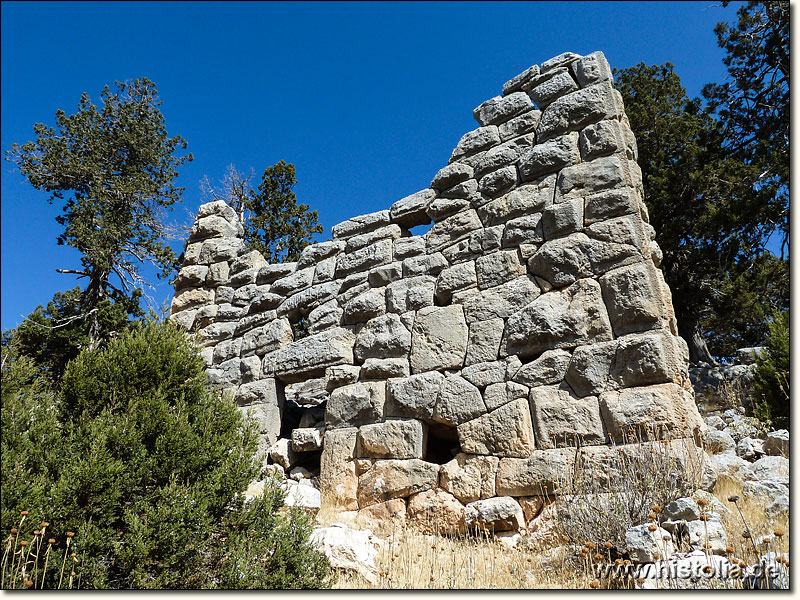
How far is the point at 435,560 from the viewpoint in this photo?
391 centimetres

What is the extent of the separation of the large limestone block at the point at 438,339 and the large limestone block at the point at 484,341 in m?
0.07

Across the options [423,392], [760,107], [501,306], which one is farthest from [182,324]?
[760,107]

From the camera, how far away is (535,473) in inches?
180

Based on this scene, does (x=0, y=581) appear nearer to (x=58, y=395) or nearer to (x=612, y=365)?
(x=58, y=395)

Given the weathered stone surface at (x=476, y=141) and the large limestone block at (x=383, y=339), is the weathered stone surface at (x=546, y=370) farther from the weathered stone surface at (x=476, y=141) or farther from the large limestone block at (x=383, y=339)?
the weathered stone surface at (x=476, y=141)

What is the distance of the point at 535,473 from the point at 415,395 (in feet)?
4.33

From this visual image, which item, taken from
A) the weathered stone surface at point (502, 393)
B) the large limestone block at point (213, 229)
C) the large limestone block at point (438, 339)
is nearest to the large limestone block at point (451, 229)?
the large limestone block at point (438, 339)

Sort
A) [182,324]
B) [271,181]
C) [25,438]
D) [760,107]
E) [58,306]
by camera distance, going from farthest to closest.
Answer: [271,181]
[58,306]
[760,107]
[182,324]
[25,438]

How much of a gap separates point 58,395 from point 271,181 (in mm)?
16282

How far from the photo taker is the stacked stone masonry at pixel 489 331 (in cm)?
457

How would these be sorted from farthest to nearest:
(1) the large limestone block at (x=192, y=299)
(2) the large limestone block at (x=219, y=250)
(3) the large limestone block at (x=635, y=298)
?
1. (2) the large limestone block at (x=219, y=250)
2. (1) the large limestone block at (x=192, y=299)
3. (3) the large limestone block at (x=635, y=298)

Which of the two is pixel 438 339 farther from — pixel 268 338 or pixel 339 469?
pixel 268 338

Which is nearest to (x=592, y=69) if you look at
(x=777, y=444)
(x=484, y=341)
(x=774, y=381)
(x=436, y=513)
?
(x=484, y=341)

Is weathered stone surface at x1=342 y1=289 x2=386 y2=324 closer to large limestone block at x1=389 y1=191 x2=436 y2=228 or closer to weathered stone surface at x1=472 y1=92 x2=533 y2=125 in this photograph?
large limestone block at x1=389 y1=191 x2=436 y2=228
